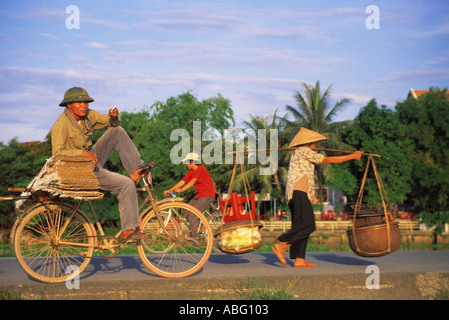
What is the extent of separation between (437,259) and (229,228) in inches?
156

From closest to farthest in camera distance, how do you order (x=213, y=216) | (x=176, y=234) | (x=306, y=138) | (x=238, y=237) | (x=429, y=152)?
(x=176, y=234) < (x=238, y=237) < (x=306, y=138) < (x=213, y=216) < (x=429, y=152)

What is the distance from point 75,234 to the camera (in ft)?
19.2

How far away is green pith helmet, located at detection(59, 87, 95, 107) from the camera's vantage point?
5.77 metres

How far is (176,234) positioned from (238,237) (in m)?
0.93

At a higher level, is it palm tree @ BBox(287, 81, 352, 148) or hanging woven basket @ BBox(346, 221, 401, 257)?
palm tree @ BBox(287, 81, 352, 148)

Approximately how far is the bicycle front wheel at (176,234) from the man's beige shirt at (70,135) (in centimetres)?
114

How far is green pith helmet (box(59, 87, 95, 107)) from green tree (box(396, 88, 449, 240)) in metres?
33.3

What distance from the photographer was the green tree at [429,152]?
35469 millimetres

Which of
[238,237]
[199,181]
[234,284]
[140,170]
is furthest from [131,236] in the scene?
[199,181]

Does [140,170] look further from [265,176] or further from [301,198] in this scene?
[265,176]

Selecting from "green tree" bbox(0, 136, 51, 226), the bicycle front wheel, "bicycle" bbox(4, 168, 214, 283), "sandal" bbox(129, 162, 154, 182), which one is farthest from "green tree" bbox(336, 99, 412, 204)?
"sandal" bbox(129, 162, 154, 182)

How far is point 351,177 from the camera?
38344 mm

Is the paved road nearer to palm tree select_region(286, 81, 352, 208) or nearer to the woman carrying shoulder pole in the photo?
the woman carrying shoulder pole
